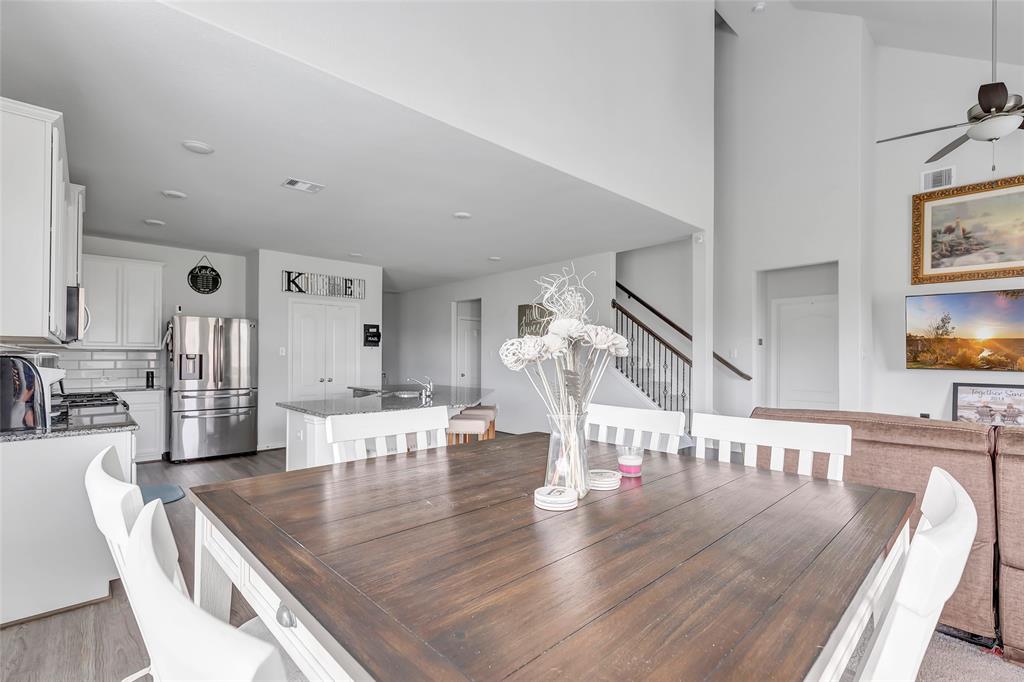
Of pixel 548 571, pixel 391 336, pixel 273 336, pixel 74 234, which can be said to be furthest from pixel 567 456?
pixel 391 336

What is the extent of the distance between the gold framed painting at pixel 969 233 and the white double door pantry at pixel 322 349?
23.4 feet

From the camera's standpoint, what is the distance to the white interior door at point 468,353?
8.67 m

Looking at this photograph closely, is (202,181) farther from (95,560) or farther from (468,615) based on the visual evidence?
(468,615)

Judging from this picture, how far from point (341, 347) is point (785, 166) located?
250 inches

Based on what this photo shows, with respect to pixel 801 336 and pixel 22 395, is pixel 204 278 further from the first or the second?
pixel 801 336

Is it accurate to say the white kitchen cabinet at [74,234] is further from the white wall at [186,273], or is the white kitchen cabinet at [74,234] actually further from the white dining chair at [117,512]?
the white dining chair at [117,512]

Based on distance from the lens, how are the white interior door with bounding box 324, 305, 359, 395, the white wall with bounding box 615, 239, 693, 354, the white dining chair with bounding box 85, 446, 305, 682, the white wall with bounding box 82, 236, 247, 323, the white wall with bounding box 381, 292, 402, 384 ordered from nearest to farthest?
the white dining chair with bounding box 85, 446, 305, 682 < the white wall with bounding box 82, 236, 247, 323 < the white interior door with bounding box 324, 305, 359, 395 < the white wall with bounding box 615, 239, 693, 354 < the white wall with bounding box 381, 292, 402, 384

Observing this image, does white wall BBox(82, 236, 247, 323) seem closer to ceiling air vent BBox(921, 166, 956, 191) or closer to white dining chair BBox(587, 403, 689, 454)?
white dining chair BBox(587, 403, 689, 454)

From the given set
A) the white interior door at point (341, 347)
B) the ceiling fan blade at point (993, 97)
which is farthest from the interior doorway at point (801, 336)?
the white interior door at point (341, 347)

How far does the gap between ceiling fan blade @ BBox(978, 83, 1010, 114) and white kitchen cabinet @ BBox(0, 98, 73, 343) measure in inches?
A: 227

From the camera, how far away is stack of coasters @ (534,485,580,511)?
1325 millimetres

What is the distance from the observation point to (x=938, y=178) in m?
5.41

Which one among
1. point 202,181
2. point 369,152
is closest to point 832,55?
point 369,152

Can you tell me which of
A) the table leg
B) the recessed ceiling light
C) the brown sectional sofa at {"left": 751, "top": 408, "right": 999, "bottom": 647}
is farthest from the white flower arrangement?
the recessed ceiling light
